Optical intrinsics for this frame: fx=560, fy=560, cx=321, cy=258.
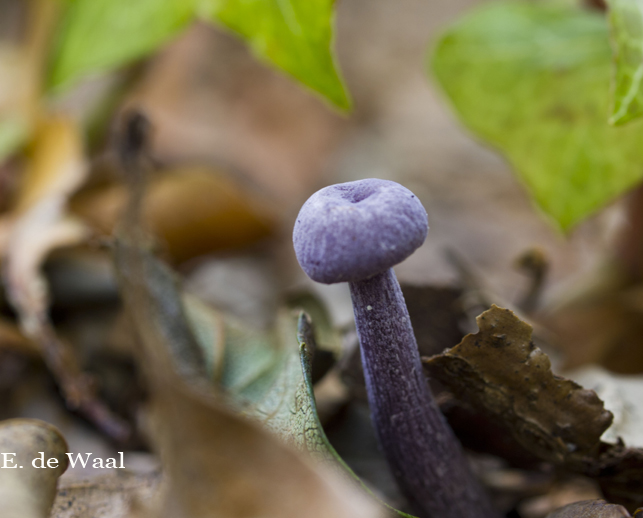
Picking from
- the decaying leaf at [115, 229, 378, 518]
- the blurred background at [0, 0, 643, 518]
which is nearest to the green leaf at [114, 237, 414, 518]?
the blurred background at [0, 0, 643, 518]

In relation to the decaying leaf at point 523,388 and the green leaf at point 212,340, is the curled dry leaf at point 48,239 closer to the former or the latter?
the green leaf at point 212,340

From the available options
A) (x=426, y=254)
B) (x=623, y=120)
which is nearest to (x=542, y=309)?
(x=426, y=254)

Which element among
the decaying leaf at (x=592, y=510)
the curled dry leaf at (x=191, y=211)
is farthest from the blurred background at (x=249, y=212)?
the decaying leaf at (x=592, y=510)

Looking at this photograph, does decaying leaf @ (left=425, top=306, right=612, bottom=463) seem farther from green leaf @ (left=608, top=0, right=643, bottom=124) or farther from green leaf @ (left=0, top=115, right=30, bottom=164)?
green leaf @ (left=0, top=115, right=30, bottom=164)

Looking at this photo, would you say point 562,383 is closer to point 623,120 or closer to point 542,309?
point 623,120

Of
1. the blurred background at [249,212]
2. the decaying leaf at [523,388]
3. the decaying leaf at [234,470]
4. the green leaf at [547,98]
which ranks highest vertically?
the green leaf at [547,98]

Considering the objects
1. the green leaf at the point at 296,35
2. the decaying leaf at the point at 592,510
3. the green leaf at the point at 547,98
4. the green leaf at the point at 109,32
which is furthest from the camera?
the green leaf at the point at 109,32

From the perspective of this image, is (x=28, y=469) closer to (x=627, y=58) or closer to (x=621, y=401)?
(x=621, y=401)
